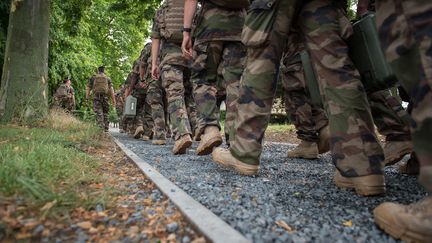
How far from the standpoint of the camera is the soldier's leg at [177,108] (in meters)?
4.62

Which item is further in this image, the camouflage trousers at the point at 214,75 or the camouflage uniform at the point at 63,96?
the camouflage uniform at the point at 63,96

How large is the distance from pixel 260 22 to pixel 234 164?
1018mm

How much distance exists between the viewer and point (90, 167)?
2.87 metres

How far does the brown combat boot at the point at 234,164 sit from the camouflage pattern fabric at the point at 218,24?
123 cm

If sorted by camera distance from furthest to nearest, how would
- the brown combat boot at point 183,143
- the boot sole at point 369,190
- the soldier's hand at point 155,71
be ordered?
the soldier's hand at point 155,71 < the brown combat boot at point 183,143 < the boot sole at point 369,190

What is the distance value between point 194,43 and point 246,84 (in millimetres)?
1341

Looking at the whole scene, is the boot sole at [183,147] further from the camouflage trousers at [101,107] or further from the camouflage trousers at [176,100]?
the camouflage trousers at [101,107]

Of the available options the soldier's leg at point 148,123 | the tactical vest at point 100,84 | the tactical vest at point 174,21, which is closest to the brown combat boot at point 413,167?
the tactical vest at point 174,21

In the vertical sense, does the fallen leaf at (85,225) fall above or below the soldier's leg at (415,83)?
below

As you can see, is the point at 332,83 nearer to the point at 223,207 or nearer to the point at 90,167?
the point at 223,207

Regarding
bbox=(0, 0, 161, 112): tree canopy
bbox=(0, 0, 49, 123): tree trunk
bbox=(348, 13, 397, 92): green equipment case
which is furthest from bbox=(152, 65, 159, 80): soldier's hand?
bbox=(0, 0, 161, 112): tree canopy

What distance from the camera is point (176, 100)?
503 centimetres

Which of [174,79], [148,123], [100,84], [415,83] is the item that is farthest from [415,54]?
[100,84]

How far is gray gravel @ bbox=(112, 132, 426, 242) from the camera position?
1579 mm
